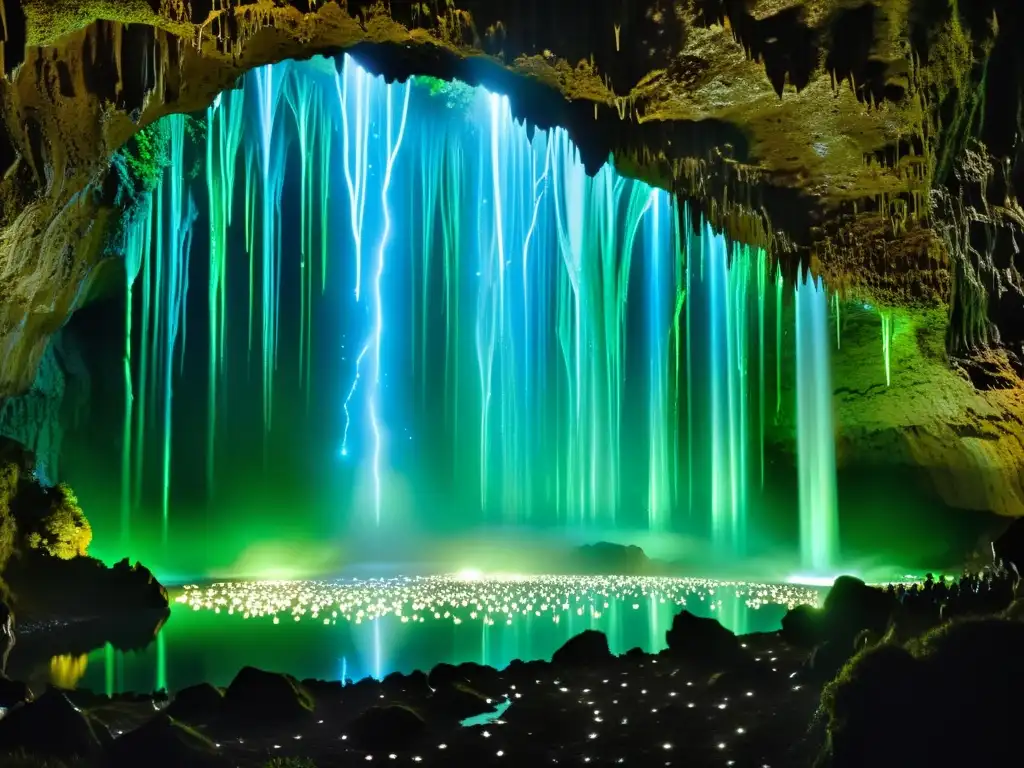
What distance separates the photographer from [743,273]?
2141cm

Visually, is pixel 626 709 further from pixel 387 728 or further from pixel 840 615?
pixel 840 615

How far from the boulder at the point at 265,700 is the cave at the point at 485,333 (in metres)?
0.08

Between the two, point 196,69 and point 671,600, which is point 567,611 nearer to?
point 671,600

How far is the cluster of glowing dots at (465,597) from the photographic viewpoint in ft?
42.0

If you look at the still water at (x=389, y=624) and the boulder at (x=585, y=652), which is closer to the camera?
the boulder at (x=585, y=652)

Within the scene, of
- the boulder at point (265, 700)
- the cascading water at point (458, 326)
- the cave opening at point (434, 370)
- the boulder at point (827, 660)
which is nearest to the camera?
the boulder at point (265, 700)

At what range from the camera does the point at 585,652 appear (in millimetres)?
8242

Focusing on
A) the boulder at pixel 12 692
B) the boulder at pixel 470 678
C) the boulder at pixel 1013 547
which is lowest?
the boulder at pixel 470 678

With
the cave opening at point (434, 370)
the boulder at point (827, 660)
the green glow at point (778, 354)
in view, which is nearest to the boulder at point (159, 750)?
the boulder at point (827, 660)

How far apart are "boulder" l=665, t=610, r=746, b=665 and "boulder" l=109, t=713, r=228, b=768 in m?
4.61

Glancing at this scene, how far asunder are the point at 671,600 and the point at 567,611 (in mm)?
2420

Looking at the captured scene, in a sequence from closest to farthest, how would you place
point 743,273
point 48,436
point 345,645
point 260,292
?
point 345,645
point 48,436
point 743,273
point 260,292

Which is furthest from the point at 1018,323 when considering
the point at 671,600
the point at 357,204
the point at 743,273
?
the point at 357,204

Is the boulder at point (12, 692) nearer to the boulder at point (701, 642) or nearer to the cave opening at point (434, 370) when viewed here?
the boulder at point (701, 642)
